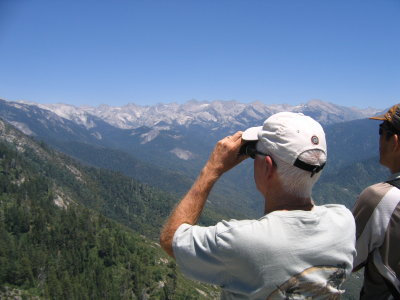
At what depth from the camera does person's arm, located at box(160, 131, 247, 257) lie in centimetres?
376

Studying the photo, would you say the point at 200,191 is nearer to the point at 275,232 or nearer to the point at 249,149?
the point at 249,149

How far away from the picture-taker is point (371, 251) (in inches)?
175

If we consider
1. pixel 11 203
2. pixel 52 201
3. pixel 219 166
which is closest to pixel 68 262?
pixel 11 203

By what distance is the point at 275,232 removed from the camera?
3.33 meters

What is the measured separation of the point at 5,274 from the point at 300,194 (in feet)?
393

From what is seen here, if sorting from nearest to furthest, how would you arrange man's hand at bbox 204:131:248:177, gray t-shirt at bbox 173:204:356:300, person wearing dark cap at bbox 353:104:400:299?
gray t-shirt at bbox 173:204:356:300 < man's hand at bbox 204:131:248:177 < person wearing dark cap at bbox 353:104:400:299

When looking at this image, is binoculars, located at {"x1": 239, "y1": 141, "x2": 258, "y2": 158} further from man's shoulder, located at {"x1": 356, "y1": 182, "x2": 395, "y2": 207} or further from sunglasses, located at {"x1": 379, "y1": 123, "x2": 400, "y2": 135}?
sunglasses, located at {"x1": 379, "y1": 123, "x2": 400, "y2": 135}

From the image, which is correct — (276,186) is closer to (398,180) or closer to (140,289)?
(398,180)

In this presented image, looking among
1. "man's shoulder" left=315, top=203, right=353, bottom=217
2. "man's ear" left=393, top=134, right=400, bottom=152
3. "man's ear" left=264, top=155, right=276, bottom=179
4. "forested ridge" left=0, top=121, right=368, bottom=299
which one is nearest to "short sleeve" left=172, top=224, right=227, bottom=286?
"man's ear" left=264, top=155, right=276, bottom=179

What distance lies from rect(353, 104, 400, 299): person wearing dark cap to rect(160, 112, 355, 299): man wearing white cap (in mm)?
626

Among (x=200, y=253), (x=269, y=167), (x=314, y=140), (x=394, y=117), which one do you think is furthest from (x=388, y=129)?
(x=200, y=253)

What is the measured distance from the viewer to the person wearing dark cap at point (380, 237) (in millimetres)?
4227

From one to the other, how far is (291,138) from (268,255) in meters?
1.27

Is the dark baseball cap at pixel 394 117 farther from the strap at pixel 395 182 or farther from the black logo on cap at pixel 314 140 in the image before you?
the black logo on cap at pixel 314 140
